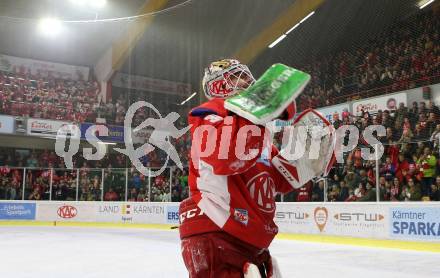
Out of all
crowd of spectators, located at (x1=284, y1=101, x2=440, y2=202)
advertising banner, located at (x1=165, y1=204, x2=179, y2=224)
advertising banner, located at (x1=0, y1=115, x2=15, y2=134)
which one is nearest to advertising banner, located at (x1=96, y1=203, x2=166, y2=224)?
advertising banner, located at (x1=165, y1=204, x2=179, y2=224)

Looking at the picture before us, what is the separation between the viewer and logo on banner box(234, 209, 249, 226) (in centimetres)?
147

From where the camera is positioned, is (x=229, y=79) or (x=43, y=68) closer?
(x=229, y=79)

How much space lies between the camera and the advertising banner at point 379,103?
938 centimetres

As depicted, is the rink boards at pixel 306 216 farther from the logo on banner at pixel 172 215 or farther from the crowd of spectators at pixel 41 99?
the crowd of spectators at pixel 41 99

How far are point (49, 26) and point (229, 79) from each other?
14.7 metres

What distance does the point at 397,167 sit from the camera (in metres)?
7.20

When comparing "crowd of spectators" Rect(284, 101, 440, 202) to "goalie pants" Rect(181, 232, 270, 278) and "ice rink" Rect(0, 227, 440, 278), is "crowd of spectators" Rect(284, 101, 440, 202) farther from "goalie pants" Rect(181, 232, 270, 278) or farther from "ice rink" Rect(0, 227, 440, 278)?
"goalie pants" Rect(181, 232, 270, 278)

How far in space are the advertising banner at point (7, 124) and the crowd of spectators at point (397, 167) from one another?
34.8 feet

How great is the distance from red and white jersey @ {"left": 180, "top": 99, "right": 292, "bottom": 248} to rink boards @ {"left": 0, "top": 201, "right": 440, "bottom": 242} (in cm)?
574

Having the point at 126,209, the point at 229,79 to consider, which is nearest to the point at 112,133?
the point at 126,209

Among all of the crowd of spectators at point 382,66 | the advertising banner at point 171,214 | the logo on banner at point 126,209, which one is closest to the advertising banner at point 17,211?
the logo on banner at point 126,209

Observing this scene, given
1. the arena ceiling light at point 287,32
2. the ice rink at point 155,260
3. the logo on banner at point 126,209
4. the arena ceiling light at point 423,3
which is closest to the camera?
the ice rink at point 155,260

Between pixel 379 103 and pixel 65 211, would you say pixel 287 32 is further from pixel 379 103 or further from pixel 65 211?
pixel 65 211

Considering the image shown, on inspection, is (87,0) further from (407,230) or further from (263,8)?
(407,230)
